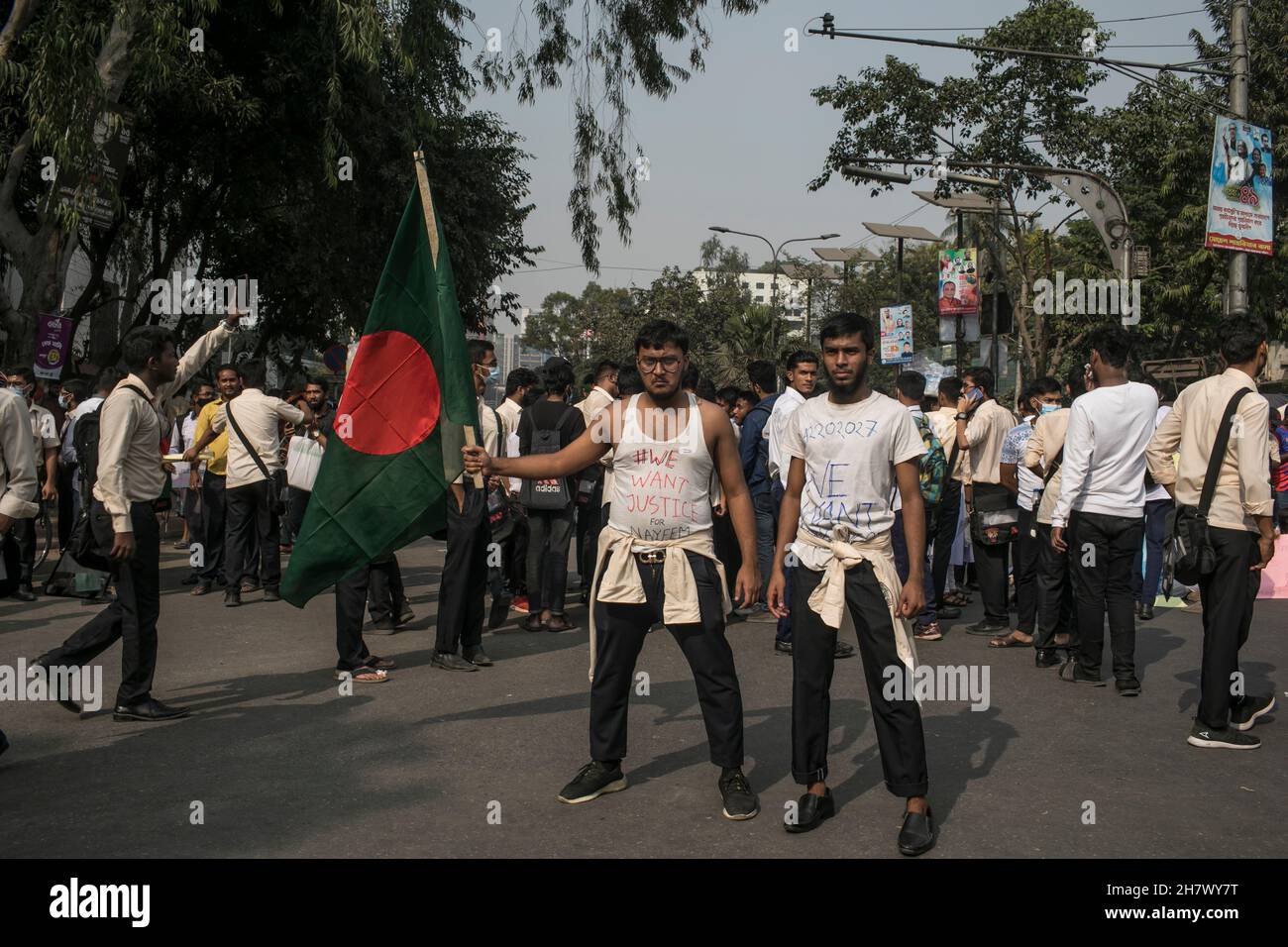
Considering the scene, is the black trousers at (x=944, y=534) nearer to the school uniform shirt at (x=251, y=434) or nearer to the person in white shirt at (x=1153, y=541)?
the person in white shirt at (x=1153, y=541)

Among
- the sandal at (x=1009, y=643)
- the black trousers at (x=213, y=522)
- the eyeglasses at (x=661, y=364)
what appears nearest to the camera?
the eyeglasses at (x=661, y=364)

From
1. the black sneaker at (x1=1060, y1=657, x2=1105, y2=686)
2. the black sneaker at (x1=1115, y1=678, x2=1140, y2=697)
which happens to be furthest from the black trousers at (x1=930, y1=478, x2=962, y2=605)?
the black sneaker at (x1=1115, y1=678, x2=1140, y2=697)

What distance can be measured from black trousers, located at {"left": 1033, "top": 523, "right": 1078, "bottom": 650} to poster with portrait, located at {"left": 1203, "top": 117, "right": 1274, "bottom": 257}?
8159 mm

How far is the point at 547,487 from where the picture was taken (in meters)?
9.30

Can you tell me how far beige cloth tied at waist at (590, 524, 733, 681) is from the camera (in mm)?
4926

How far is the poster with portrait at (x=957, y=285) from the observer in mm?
30859

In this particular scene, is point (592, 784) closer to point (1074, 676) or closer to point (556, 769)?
point (556, 769)

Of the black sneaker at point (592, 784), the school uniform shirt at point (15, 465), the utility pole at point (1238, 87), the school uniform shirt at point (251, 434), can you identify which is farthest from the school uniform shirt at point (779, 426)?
the utility pole at point (1238, 87)

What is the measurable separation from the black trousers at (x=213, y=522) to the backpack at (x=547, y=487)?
3.52 meters

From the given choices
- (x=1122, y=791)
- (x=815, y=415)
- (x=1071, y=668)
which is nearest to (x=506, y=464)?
(x=815, y=415)

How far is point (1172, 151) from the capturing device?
1019 inches

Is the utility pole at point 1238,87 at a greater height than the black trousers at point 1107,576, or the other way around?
the utility pole at point 1238,87

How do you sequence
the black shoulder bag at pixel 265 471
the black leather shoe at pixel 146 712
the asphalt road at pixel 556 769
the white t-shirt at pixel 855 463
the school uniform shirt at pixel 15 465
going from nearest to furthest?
the asphalt road at pixel 556 769, the white t-shirt at pixel 855 463, the school uniform shirt at pixel 15 465, the black leather shoe at pixel 146 712, the black shoulder bag at pixel 265 471

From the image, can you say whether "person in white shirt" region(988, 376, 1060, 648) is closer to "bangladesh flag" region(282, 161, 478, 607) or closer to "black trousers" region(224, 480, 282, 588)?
"bangladesh flag" region(282, 161, 478, 607)
